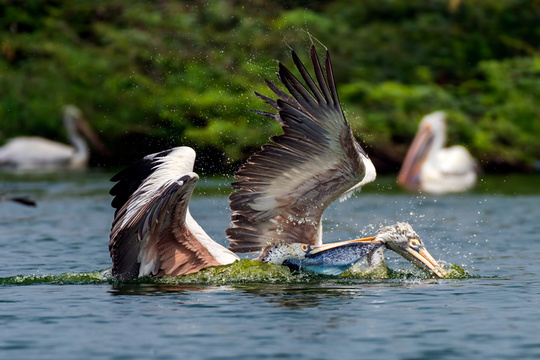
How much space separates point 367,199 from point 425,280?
27.5 ft

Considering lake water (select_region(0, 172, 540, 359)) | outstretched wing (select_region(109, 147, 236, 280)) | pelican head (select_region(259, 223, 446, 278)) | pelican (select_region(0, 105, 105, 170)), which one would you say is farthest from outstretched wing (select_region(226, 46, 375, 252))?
pelican (select_region(0, 105, 105, 170))

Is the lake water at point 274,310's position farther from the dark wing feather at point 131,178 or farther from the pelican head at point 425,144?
the pelican head at point 425,144

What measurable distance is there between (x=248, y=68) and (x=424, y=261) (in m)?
14.1

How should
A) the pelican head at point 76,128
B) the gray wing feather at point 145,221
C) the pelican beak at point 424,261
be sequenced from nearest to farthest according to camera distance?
the gray wing feather at point 145,221 → the pelican beak at point 424,261 → the pelican head at point 76,128

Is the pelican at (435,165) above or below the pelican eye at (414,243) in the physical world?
above

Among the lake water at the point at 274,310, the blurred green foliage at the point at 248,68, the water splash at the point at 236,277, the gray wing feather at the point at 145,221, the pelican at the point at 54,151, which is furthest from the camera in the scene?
the pelican at the point at 54,151

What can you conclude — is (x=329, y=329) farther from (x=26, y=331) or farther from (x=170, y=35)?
(x=170, y=35)

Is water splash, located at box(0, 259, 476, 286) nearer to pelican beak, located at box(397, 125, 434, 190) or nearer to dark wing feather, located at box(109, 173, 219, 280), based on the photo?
dark wing feather, located at box(109, 173, 219, 280)

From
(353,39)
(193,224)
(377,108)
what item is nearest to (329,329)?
(193,224)

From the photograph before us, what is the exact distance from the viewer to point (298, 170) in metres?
7.26

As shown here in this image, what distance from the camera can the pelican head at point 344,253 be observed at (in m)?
7.71

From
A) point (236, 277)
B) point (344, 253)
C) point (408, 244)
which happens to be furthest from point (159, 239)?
point (408, 244)

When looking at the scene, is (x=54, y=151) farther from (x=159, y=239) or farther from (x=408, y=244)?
(x=408, y=244)

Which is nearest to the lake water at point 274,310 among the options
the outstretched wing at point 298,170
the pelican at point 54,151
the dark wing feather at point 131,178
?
the outstretched wing at point 298,170
